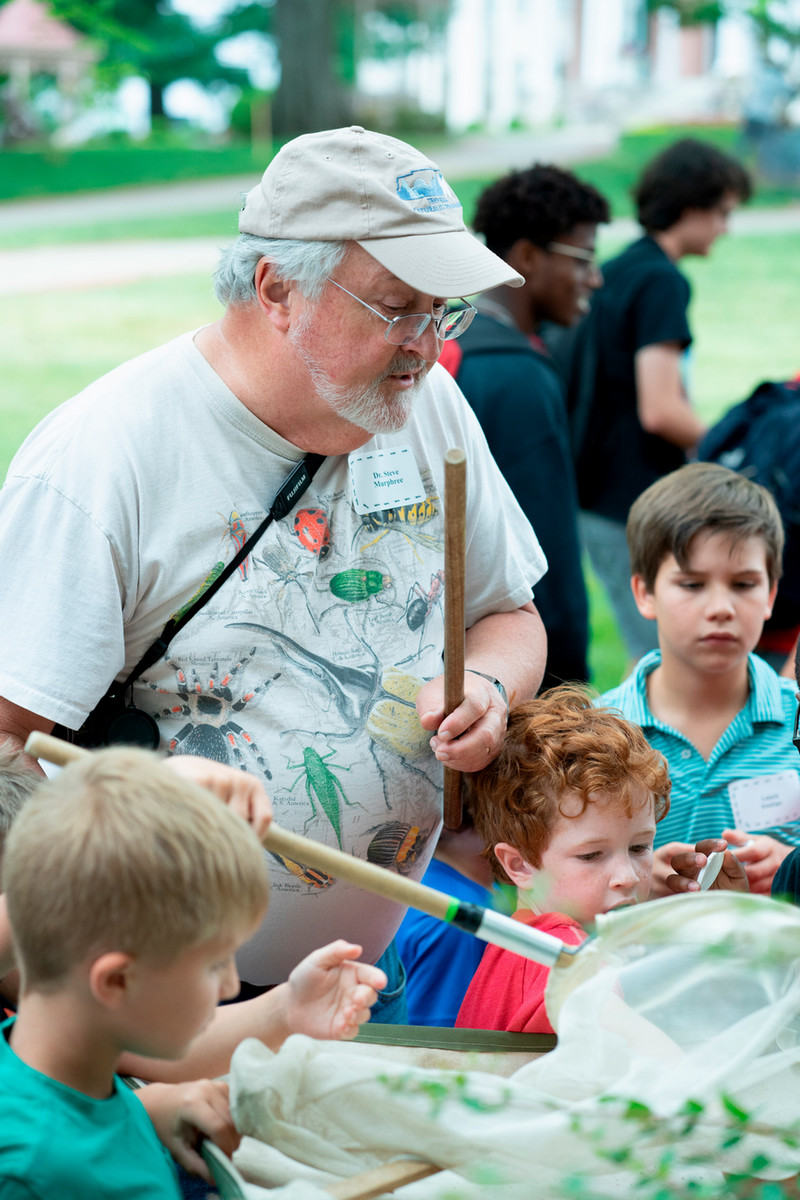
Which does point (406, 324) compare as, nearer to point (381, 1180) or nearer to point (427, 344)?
point (427, 344)

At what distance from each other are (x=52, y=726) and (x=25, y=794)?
227 millimetres

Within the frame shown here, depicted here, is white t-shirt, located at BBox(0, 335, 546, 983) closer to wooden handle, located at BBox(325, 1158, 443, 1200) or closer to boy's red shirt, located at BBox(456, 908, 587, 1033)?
boy's red shirt, located at BBox(456, 908, 587, 1033)

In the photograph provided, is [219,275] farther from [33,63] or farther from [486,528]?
[33,63]

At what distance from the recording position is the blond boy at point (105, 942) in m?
1.01

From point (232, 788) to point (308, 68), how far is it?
1704 cm

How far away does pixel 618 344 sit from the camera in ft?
13.6

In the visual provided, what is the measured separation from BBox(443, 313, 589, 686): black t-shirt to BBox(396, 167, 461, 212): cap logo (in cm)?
131

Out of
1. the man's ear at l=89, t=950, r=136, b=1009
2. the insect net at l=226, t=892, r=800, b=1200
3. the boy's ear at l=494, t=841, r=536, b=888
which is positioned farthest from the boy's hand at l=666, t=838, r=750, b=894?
the man's ear at l=89, t=950, r=136, b=1009

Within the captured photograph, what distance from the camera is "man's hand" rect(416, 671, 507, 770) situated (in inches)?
67.3

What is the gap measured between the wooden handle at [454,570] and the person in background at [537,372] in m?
1.22

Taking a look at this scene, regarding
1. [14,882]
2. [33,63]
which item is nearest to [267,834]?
[14,882]

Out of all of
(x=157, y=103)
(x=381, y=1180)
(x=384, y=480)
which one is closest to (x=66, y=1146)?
(x=381, y=1180)

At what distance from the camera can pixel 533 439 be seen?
3.10 metres

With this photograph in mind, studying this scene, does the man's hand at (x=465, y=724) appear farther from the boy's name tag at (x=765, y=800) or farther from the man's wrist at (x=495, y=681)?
the boy's name tag at (x=765, y=800)
